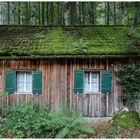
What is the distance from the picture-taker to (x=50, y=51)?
16016mm

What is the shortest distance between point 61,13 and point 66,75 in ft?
54.3

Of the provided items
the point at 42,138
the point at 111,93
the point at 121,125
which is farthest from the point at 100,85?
the point at 42,138

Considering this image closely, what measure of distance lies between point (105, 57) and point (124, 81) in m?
1.56

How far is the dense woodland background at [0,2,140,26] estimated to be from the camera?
1248 inches

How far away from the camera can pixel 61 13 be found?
104 ft

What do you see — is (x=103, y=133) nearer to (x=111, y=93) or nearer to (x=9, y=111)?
(x=111, y=93)

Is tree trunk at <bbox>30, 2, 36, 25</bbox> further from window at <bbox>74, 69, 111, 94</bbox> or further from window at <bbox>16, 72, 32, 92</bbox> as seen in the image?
window at <bbox>74, 69, 111, 94</bbox>

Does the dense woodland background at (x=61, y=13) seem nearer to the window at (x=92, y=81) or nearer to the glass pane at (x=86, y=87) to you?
the window at (x=92, y=81)

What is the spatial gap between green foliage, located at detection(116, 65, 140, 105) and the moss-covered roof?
2.76ft

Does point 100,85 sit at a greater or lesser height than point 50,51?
lesser

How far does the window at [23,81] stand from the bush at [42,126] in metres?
2.42

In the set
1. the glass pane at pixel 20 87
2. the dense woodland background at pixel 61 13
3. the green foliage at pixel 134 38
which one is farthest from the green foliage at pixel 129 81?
the dense woodland background at pixel 61 13

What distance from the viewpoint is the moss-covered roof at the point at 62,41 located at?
1596cm

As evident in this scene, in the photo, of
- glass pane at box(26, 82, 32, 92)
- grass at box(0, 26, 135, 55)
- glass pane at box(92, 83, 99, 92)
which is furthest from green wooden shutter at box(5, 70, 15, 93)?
glass pane at box(92, 83, 99, 92)
